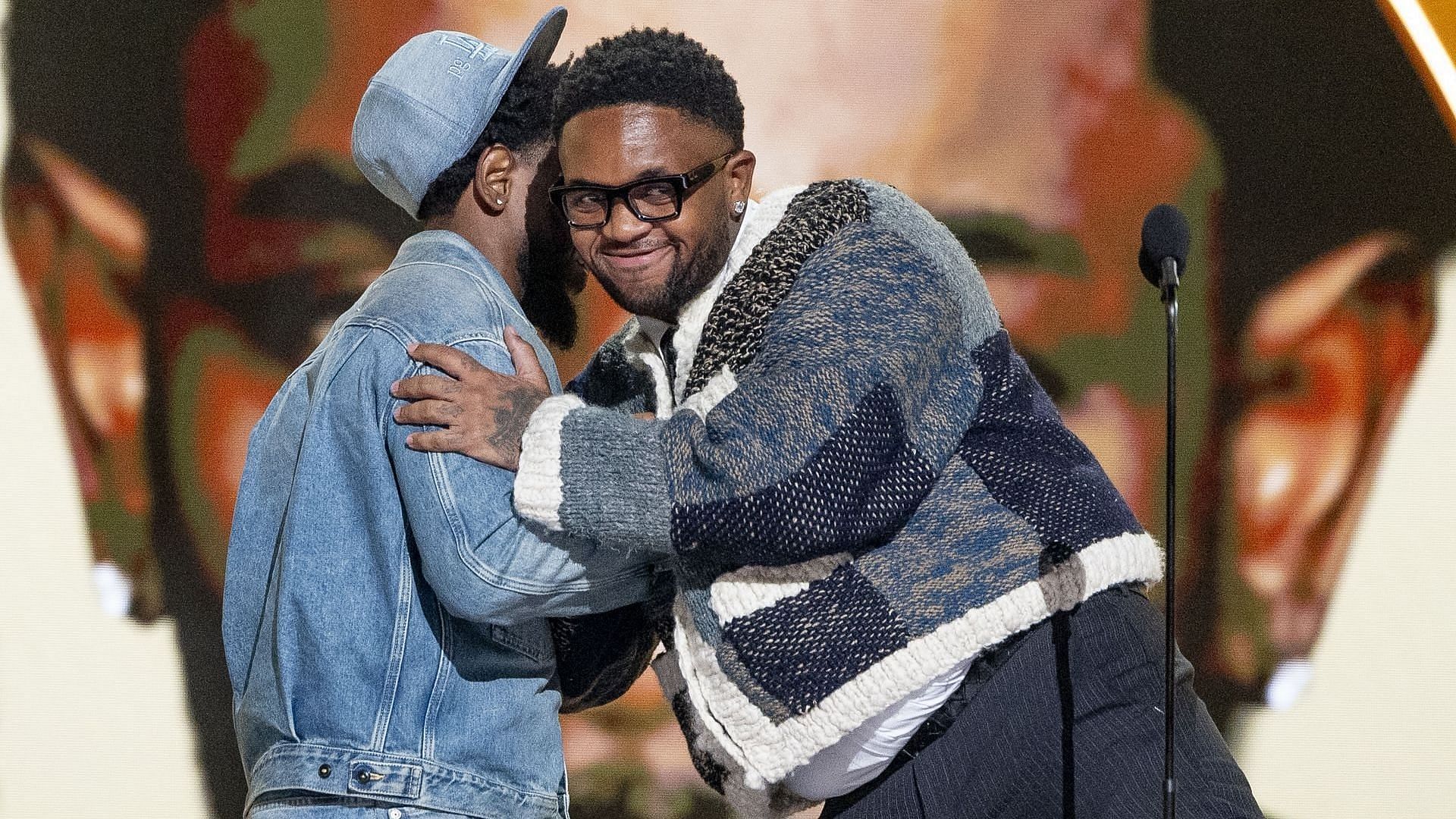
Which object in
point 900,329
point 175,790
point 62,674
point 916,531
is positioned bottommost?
point 175,790

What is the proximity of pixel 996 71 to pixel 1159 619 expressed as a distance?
69.4 inches

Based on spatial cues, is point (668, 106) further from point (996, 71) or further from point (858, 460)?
point (996, 71)

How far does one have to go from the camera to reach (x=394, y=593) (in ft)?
5.57

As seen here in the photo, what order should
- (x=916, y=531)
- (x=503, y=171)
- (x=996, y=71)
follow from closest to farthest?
(x=916, y=531) < (x=503, y=171) < (x=996, y=71)

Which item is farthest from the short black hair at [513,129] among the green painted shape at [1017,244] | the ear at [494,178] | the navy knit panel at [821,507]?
the green painted shape at [1017,244]

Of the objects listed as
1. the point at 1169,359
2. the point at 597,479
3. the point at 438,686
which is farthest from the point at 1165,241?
the point at 438,686

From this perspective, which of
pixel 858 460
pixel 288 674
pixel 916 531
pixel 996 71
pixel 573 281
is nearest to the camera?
pixel 858 460

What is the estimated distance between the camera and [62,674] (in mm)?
3188

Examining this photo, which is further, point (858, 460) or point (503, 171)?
point (503, 171)

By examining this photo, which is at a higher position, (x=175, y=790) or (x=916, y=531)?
(x=916, y=531)

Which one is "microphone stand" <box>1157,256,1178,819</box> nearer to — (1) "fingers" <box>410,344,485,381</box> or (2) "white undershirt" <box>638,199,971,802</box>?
(2) "white undershirt" <box>638,199,971,802</box>

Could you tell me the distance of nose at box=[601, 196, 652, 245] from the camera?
172 centimetres

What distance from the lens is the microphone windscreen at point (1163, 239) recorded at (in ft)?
5.00

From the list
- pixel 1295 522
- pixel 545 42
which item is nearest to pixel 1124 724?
pixel 545 42
